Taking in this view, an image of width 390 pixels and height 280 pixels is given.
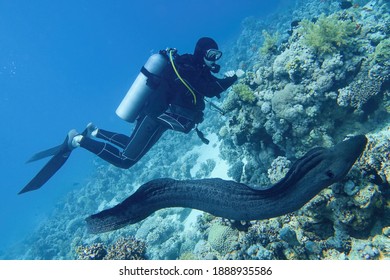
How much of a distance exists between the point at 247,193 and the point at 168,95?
13.2 ft

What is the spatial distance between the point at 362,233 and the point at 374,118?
338 centimetres

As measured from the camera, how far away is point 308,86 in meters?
6.57

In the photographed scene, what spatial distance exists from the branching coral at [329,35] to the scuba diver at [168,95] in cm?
229

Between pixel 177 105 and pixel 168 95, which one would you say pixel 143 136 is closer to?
pixel 168 95

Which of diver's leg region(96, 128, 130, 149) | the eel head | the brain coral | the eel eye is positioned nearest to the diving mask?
the eel head

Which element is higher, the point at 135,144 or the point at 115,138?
the point at 115,138

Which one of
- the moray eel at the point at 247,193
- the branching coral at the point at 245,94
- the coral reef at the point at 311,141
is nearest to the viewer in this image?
the moray eel at the point at 247,193

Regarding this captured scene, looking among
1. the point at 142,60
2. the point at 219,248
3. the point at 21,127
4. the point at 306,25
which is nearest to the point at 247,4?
the point at 142,60

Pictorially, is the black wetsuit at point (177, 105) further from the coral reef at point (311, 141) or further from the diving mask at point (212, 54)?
the coral reef at point (311, 141)

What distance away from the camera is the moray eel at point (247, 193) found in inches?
146

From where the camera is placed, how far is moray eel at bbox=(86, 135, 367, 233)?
146 inches

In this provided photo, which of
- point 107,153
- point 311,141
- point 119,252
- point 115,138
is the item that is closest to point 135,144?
point 107,153

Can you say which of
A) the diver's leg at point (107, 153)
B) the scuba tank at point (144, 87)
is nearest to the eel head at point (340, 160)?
the scuba tank at point (144, 87)

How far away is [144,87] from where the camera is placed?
7930mm
